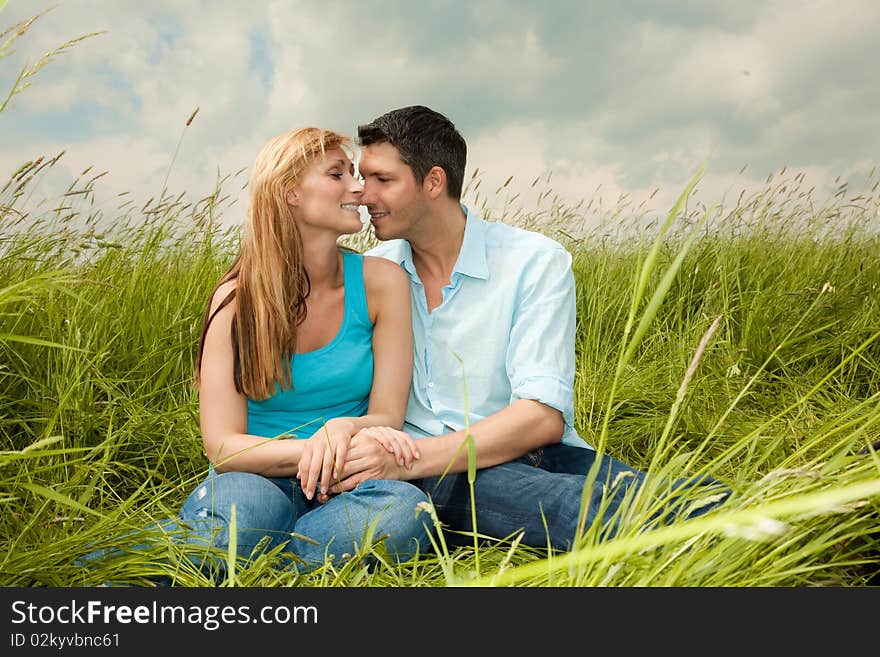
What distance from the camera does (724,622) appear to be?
53.3 inches

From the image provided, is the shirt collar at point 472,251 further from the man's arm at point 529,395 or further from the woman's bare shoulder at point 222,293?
the woman's bare shoulder at point 222,293

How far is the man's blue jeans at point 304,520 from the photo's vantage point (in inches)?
79.0

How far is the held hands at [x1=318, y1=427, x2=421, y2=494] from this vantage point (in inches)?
83.8

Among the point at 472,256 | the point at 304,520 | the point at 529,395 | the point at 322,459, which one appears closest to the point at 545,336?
the point at 529,395

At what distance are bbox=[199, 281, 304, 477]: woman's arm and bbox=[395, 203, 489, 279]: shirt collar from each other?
0.67m

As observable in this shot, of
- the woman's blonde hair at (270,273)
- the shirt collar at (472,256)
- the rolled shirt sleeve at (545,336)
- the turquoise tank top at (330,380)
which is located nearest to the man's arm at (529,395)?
the rolled shirt sleeve at (545,336)

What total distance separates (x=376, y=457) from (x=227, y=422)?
43 cm

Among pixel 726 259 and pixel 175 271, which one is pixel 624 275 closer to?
pixel 726 259

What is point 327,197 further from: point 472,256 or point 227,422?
point 227,422

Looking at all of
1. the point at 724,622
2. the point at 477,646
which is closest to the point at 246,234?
the point at 477,646

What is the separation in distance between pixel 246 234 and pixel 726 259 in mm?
3054

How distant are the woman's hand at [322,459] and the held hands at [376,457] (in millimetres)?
27

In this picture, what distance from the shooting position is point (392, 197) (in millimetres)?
2508

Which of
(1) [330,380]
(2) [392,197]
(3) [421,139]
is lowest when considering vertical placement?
(1) [330,380]
